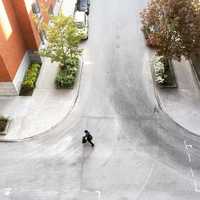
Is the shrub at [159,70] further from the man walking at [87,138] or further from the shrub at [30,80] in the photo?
the shrub at [30,80]

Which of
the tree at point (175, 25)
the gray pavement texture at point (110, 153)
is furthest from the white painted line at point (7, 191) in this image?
the tree at point (175, 25)

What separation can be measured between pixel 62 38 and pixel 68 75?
2.99 metres

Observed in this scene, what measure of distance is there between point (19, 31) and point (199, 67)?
14.7 meters

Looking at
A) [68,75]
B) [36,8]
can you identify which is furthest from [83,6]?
[68,75]

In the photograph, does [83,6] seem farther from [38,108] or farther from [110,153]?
[110,153]

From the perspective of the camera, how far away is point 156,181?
15.8 meters

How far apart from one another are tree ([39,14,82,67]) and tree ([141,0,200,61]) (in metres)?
5.45

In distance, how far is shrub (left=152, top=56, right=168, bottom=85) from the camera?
2122cm

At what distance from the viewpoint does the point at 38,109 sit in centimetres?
2031

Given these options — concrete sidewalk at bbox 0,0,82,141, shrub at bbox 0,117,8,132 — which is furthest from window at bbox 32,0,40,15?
shrub at bbox 0,117,8,132

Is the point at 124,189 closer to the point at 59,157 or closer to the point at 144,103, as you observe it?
the point at 59,157

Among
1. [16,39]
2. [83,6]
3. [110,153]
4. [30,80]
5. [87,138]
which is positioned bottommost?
[110,153]

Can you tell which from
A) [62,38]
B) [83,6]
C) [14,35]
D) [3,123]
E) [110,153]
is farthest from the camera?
[83,6]

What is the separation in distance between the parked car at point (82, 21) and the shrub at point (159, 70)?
7.41 metres
